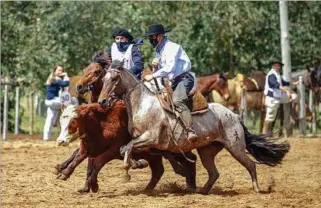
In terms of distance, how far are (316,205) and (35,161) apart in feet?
24.5

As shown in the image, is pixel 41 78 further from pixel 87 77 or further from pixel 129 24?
pixel 87 77

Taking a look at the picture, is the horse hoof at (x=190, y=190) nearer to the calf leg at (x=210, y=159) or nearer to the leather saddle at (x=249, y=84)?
the calf leg at (x=210, y=159)

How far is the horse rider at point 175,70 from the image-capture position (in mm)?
11438

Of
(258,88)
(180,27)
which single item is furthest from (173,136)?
(180,27)

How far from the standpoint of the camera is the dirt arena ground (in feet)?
34.7

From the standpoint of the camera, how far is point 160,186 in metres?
12.6

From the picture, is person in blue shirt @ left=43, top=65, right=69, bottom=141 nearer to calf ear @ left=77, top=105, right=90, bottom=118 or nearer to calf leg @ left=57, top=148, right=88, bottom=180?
calf leg @ left=57, top=148, right=88, bottom=180

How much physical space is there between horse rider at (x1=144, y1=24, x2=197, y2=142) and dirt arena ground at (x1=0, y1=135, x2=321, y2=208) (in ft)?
3.45

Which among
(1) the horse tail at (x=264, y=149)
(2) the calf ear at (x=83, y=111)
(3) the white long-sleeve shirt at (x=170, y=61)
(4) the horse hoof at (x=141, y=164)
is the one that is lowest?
(4) the horse hoof at (x=141, y=164)

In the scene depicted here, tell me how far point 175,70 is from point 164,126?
2.53ft

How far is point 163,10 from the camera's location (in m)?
28.9

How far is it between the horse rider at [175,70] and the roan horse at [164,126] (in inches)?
5.6

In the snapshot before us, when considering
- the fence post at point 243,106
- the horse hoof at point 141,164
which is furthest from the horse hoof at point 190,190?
the fence post at point 243,106

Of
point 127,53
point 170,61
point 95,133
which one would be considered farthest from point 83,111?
point 170,61
